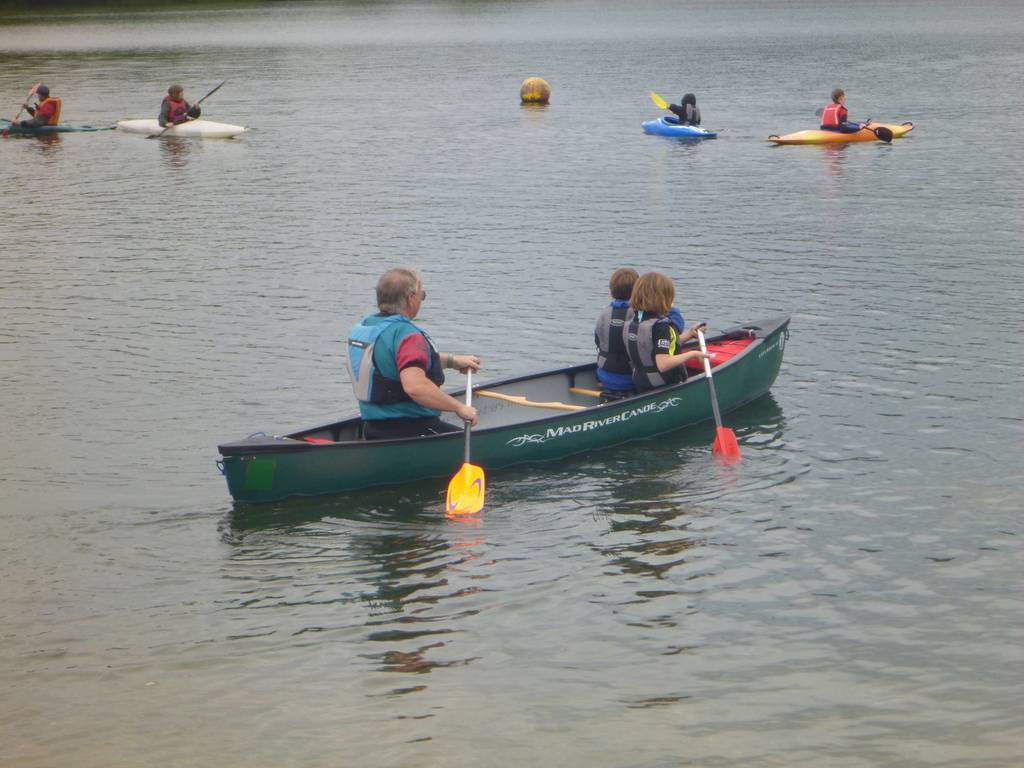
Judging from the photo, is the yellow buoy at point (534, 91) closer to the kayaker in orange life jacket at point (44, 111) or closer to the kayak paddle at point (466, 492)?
the kayaker in orange life jacket at point (44, 111)

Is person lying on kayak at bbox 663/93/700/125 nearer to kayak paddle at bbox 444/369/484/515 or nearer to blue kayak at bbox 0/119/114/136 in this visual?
blue kayak at bbox 0/119/114/136

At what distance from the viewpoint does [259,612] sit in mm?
9867

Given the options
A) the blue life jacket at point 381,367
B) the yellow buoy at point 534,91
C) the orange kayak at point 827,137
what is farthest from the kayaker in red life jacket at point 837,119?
the blue life jacket at point 381,367

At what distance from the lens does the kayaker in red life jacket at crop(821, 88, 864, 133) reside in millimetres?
34562

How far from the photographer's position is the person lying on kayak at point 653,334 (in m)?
12.9

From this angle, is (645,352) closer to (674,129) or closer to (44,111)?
(674,129)

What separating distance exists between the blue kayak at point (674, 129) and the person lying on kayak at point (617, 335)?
2419 cm

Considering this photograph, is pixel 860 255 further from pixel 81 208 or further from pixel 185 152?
pixel 185 152

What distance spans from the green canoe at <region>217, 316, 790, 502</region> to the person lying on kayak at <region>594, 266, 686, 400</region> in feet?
1.13

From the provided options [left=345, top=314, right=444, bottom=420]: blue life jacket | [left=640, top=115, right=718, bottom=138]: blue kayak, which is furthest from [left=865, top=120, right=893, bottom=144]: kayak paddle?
[left=345, top=314, right=444, bottom=420]: blue life jacket

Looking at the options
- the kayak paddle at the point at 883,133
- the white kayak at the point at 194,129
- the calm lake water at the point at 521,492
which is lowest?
the calm lake water at the point at 521,492

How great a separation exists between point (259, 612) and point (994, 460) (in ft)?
22.8

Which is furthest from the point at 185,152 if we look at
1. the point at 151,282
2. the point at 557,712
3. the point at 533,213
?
the point at 557,712

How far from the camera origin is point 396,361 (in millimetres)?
11430
